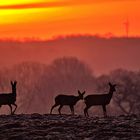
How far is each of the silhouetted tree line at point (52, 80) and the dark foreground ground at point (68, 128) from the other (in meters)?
76.6

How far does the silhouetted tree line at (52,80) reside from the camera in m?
126

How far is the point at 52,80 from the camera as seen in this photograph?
150m

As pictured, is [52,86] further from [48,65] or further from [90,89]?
[48,65]

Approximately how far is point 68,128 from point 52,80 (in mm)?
121390

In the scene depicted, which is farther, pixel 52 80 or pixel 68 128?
pixel 52 80

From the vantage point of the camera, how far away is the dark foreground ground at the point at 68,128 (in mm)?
26516

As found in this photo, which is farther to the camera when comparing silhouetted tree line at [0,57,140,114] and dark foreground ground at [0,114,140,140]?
silhouetted tree line at [0,57,140,114]

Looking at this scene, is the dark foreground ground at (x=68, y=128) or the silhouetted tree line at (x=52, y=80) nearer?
the dark foreground ground at (x=68, y=128)

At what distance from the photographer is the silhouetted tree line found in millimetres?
126188

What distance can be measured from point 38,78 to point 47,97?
16747 mm

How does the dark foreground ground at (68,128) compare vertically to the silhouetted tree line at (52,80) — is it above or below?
below

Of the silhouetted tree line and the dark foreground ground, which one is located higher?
the silhouetted tree line

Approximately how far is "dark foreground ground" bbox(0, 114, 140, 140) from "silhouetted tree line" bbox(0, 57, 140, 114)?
76.6 m

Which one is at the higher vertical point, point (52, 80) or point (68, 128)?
point (52, 80)
